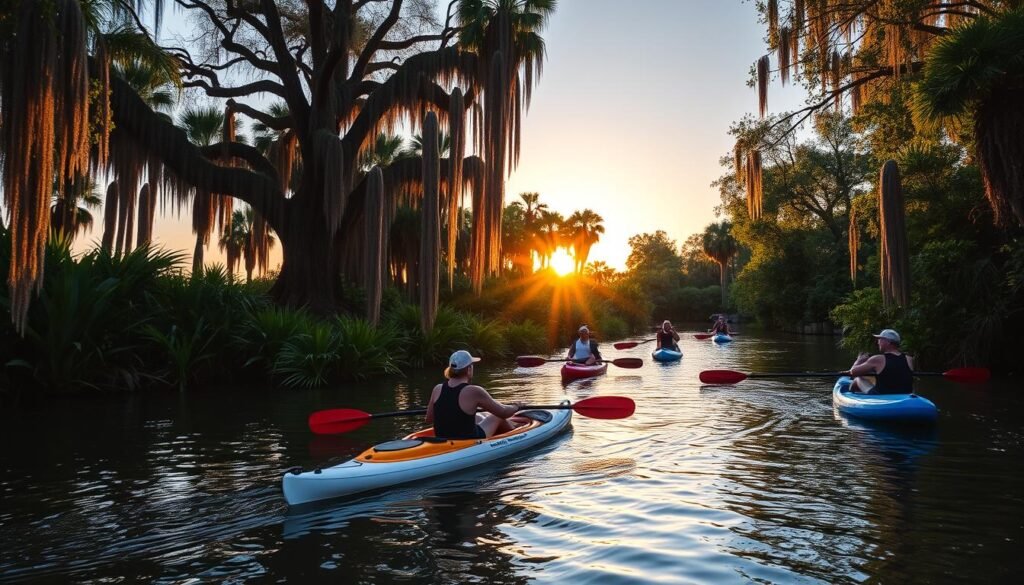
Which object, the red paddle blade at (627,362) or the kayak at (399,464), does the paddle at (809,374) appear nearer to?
the red paddle blade at (627,362)

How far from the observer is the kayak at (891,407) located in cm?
1117

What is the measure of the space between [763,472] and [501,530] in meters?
3.61

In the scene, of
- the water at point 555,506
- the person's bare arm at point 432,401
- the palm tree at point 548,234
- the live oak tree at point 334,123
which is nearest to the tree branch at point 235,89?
A: the live oak tree at point 334,123

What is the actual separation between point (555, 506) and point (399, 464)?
6.14 ft

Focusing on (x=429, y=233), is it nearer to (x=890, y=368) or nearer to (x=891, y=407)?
(x=890, y=368)

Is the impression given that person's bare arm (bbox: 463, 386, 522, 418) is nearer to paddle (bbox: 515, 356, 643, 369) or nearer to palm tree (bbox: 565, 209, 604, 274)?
paddle (bbox: 515, 356, 643, 369)

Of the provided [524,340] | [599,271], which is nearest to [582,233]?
[599,271]

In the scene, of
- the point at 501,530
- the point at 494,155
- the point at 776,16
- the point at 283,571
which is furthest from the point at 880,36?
the point at 283,571

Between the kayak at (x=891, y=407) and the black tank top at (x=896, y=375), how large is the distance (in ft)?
0.55

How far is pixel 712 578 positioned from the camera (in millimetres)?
5098

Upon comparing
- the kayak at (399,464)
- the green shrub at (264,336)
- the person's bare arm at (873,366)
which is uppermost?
the green shrub at (264,336)

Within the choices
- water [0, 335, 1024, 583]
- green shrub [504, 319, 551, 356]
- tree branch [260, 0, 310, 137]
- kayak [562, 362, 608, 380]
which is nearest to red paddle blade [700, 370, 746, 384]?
water [0, 335, 1024, 583]

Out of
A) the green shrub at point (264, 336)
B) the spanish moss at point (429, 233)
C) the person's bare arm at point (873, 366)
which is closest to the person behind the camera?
the person's bare arm at point (873, 366)

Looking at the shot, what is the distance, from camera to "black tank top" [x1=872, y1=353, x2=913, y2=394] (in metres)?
11.7
